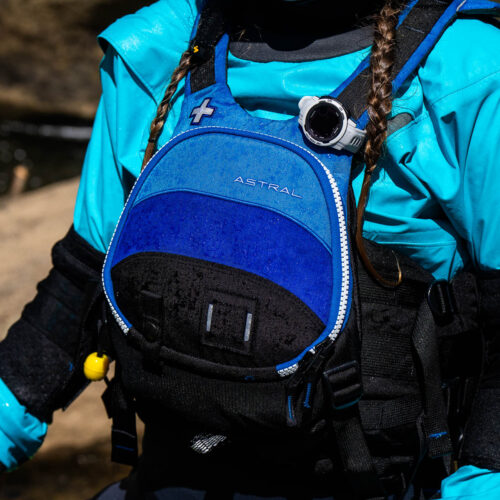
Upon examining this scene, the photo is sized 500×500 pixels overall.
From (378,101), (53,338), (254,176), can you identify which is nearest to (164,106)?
(254,176)

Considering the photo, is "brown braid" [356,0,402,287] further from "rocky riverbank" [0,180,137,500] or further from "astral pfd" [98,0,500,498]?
"rocky riverbank" [0,180,137,500]

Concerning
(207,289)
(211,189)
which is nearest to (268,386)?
(207,289)

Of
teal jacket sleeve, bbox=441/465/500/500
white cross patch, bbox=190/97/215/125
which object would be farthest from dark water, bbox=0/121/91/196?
teal jacket sleeve, bbox=441/465/500/500

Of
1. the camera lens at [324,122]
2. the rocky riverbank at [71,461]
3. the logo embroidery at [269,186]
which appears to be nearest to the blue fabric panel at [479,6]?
the camera lens at [324,122]

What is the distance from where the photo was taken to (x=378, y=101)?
0.99 meters

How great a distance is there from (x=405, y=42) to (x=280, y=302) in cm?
43

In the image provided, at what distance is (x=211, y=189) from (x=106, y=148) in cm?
33

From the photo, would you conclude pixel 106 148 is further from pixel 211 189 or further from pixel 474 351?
pixel 474 351

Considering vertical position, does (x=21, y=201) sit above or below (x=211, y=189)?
below

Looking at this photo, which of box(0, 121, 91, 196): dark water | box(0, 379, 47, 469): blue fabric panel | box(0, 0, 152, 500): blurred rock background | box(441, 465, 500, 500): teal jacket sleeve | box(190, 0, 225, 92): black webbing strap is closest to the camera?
box(441, 465, 500, 500): teal jacket sleeve

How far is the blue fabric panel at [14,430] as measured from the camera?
4.17ft

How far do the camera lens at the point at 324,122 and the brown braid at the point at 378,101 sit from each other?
49 mm

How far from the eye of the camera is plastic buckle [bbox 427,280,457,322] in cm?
108

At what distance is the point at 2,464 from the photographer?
4.18 feet
